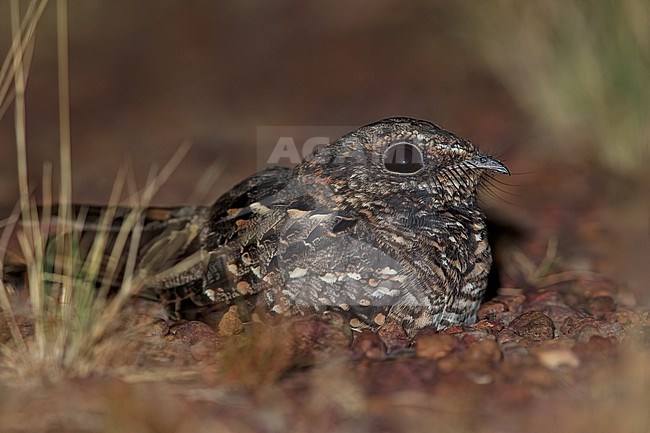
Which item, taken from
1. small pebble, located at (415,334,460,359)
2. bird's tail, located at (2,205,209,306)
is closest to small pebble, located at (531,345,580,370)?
small pebble, located at (415,334,460,359)

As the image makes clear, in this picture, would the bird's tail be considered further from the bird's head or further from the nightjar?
the bird's head

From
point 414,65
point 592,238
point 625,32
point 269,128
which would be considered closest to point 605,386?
point 592,238

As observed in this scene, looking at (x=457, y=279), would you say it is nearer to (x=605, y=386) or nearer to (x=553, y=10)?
(x=605, y=386)

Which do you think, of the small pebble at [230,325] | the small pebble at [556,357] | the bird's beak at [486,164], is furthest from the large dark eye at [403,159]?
the small pebble at [556,357]

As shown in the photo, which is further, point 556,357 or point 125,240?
point 125,240

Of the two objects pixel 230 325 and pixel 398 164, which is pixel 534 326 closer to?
pixel 398 164

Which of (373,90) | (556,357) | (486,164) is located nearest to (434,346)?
(556,357)
